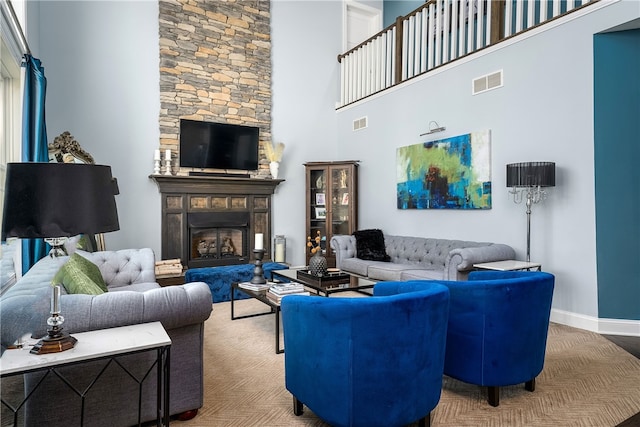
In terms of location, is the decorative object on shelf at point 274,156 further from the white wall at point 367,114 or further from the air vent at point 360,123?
the air vent at point 360,123

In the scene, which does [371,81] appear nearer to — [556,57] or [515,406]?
[556,57]

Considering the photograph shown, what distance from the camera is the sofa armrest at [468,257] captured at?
405 centimetres

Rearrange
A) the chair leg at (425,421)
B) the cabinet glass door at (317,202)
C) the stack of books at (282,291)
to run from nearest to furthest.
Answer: the chair leg at (425,421) → the stack of books at (282,291) → the cabinet glass door at (317,202)

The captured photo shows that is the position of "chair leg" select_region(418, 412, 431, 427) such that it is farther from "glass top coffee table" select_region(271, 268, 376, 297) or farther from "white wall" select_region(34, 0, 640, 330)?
"white wall" select_region(34, 0, 640, 330)

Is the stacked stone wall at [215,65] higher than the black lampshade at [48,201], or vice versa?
the stacked stone wall at [215,65]

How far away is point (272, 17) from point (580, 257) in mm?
6046

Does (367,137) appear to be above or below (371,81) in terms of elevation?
below

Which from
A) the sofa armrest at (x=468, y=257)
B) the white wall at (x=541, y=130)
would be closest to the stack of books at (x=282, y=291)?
the sofa armrest at (x=468, y=257)

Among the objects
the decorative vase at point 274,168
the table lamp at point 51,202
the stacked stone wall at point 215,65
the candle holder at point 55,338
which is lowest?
the candle holder at point 55,338

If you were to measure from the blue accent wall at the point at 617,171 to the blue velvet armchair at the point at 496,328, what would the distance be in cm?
191

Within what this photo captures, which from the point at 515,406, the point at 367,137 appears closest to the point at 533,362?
the point at 515,406

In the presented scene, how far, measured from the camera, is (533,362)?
2.39 metres

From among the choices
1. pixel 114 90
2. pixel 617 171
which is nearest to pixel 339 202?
pixel 114 90

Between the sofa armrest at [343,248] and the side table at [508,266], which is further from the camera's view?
the sofa armrest at [343,248]
